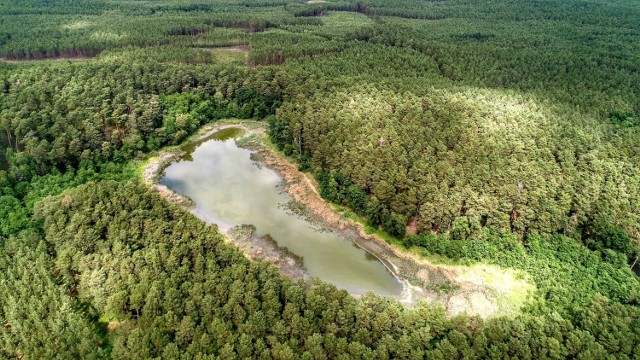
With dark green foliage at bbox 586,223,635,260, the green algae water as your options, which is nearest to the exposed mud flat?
the green algae water

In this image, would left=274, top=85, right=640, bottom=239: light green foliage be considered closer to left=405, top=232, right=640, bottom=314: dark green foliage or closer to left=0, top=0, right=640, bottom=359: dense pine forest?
left=0, top=0, right=640, bottom=359: dense pine forest

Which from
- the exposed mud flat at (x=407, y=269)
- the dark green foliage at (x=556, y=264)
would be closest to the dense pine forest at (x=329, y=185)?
the dark green foliage at (x=556, y=264)

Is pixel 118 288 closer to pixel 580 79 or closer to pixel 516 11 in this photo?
pixel 580 79

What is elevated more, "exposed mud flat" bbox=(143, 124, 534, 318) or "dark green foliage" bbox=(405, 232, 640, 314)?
"dark green foliage" bbox=(405, 232, 640, 314)

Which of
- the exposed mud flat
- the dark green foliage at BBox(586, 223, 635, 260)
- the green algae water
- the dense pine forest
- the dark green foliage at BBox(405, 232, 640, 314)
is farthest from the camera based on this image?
the green algae water

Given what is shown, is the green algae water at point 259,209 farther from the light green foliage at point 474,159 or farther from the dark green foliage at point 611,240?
the dark green foliage at point 611,240

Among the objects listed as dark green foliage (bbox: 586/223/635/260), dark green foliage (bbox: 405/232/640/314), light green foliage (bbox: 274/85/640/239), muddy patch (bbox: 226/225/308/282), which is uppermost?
light green foliage (bbox: 274/85/640/239)

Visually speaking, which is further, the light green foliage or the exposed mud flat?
the light green foliage

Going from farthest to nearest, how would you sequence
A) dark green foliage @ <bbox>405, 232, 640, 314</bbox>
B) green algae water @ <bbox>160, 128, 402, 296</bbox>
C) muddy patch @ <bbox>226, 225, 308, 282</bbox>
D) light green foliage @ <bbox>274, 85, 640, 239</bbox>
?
light green foliage @ <bbox>274, 85, 640, 239</bbox> → muddy patch @ <bbox>226, 225, 308, 282</bbox> → green algae water @ <bbox>160, 128, 402, 296</bbox> → dark green foliage @ <bbox>405, 232, 640, 314</bbox>
